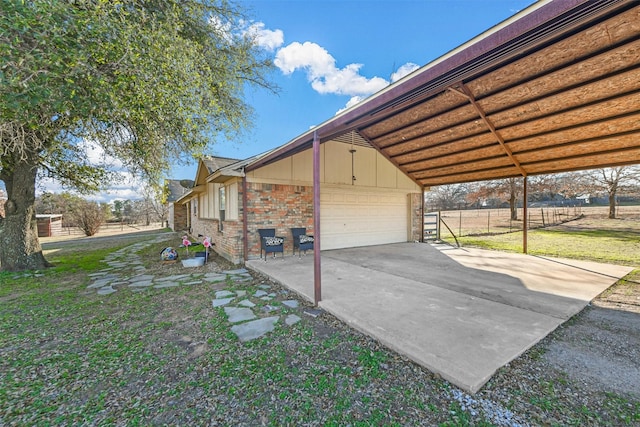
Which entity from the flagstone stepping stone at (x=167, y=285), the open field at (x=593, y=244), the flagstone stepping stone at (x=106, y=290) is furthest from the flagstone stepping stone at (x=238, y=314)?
the open field at (x=593, y=244)

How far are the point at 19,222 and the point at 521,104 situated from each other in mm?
11474

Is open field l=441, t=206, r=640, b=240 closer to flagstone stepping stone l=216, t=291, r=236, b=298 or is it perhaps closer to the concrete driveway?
the concrete driveway

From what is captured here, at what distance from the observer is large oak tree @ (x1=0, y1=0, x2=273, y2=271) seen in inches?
119

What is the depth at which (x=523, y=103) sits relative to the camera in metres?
5.15

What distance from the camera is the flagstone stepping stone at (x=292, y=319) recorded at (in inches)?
125

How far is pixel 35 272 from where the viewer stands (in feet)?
19.1

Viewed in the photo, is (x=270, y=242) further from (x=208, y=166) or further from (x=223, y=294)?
(x=208, y=166)

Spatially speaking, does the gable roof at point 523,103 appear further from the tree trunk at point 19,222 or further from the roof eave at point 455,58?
the tree trunk at point 19,222

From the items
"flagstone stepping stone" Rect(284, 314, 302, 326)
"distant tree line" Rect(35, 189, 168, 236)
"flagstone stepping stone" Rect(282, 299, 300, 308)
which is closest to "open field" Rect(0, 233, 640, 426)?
"flagstone stepping stone" Rect(284, 314, 302, 326)

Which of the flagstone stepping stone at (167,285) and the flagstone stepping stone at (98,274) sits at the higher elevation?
the flagstone stepping stone at (98,274)

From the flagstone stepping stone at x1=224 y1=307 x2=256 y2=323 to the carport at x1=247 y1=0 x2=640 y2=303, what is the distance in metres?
0.97

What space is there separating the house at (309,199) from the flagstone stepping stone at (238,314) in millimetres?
3063

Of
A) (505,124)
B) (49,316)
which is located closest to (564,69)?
(505,124)

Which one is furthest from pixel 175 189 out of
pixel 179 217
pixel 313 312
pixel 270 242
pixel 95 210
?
pixel 313 312
